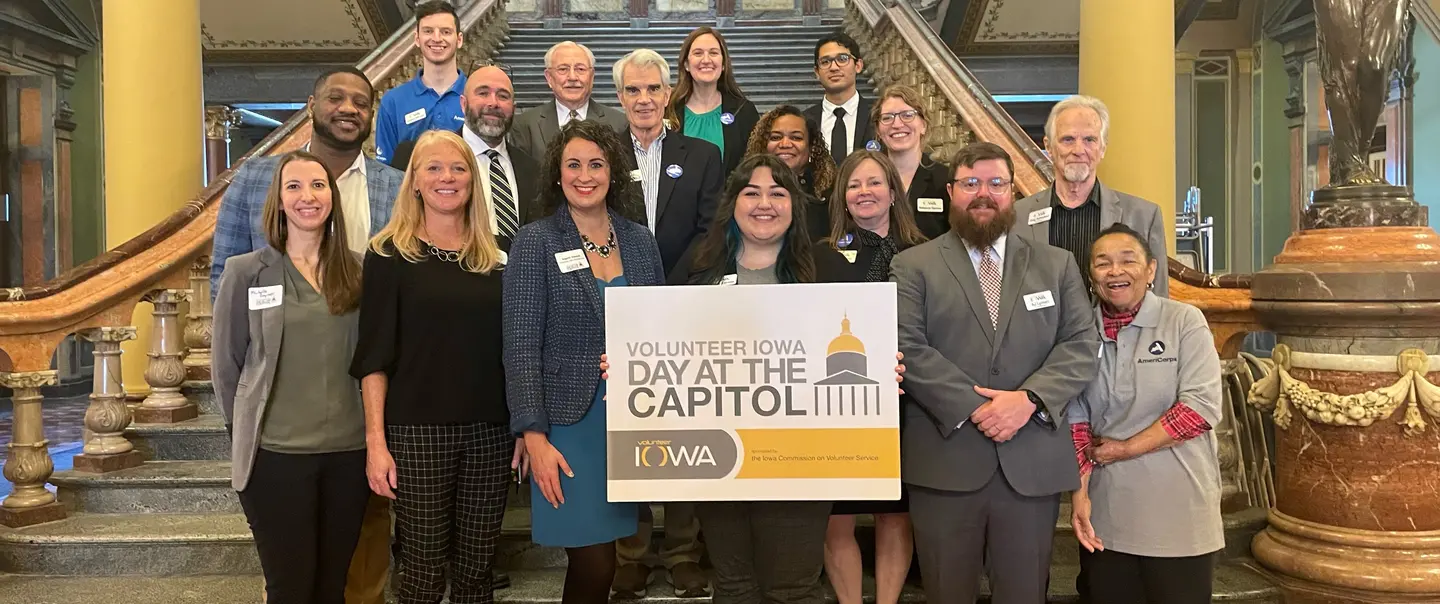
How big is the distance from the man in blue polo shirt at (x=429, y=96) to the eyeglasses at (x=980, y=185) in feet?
7.27

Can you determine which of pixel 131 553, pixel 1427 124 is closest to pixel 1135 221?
pixel 131 553

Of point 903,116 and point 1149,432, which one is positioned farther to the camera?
point 903,116

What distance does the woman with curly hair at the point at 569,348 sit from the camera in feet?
8.42

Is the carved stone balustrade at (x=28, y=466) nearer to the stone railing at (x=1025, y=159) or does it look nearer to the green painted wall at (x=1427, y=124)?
the stone railing at (x=1025, y=159)

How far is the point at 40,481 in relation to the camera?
3811 mm

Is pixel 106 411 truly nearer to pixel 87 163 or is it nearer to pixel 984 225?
pixel 984 225

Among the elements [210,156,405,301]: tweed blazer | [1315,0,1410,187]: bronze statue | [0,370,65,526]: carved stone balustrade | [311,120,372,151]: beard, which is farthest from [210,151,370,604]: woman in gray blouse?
[1315,0,1410,187]: bronze statue

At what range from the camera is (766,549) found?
2598mm

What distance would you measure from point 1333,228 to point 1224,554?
1.34 meters

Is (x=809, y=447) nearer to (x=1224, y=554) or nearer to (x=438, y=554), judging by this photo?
(x=438, y=554)

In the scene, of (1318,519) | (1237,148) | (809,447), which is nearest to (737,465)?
(809,447)

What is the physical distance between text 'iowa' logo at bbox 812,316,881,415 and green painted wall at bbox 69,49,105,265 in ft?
36.6

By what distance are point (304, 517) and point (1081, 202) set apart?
255 centimetres

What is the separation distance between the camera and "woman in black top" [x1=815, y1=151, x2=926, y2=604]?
285 cm
